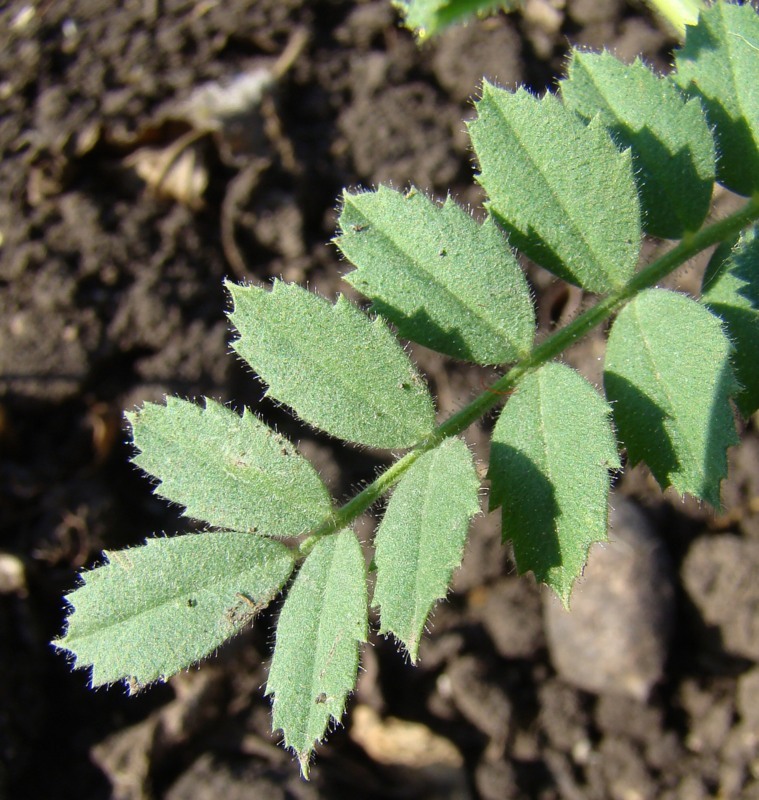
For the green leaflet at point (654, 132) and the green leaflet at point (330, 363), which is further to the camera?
the green leaflet at point (654, 132)

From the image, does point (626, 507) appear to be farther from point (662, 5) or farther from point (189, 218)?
point (189, 218)

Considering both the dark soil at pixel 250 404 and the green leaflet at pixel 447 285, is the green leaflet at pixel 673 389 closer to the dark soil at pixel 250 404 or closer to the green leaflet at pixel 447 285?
the green leaflet at pixel 447 285

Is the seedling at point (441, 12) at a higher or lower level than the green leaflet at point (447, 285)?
higher

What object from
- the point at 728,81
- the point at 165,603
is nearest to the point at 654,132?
the point at 728,81

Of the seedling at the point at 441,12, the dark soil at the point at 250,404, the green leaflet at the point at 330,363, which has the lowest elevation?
the dark soil at the point at 250,404

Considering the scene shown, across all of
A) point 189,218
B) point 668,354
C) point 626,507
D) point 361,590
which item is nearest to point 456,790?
point 626,507

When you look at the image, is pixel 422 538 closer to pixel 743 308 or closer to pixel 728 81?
pixel 743 308

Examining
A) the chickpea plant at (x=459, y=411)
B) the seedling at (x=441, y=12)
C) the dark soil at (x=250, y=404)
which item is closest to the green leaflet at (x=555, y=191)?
the chickpea plant at (x=459, y=411)
